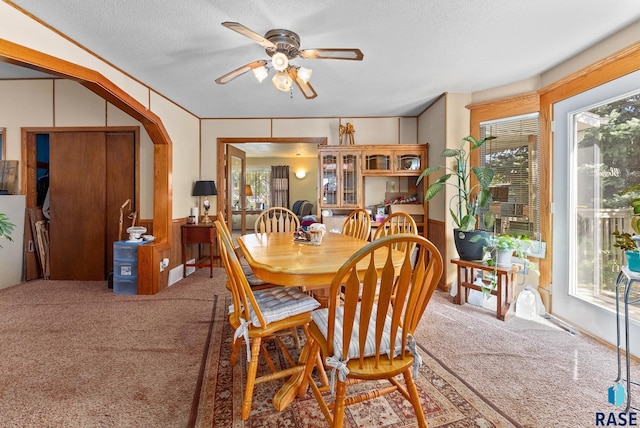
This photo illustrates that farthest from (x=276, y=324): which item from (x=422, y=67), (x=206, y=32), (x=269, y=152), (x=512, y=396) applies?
(x=269, y=152)

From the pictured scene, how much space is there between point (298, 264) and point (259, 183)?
7715 mm

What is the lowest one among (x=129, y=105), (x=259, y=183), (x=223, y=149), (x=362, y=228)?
(x=362, y=228)

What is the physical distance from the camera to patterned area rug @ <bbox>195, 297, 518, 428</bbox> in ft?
4.83

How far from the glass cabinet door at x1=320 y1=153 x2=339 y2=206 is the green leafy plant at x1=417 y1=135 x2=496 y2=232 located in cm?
132

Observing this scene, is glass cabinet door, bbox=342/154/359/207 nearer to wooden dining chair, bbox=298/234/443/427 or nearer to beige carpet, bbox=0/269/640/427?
beige carpet, bbox=0/269/640/427

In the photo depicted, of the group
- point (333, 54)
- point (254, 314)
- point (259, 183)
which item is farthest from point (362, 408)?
point (259, 183)

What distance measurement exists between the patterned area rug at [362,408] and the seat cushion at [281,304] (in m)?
0.46

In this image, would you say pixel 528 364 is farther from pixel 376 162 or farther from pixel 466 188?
pixel 376 162

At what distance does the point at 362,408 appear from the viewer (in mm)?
1574

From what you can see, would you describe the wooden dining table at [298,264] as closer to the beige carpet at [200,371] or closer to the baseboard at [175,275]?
the beige carpet at [200,371]

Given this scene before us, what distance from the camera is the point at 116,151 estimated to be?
13.1 feet

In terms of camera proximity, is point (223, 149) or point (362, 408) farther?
point (223, 149)

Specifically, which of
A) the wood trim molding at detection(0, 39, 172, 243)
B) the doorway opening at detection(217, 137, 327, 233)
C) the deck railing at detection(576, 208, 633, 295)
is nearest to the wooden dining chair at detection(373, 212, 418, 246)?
the deck railing at detection(576, 208, 633, 295)

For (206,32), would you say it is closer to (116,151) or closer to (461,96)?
(116,151)
